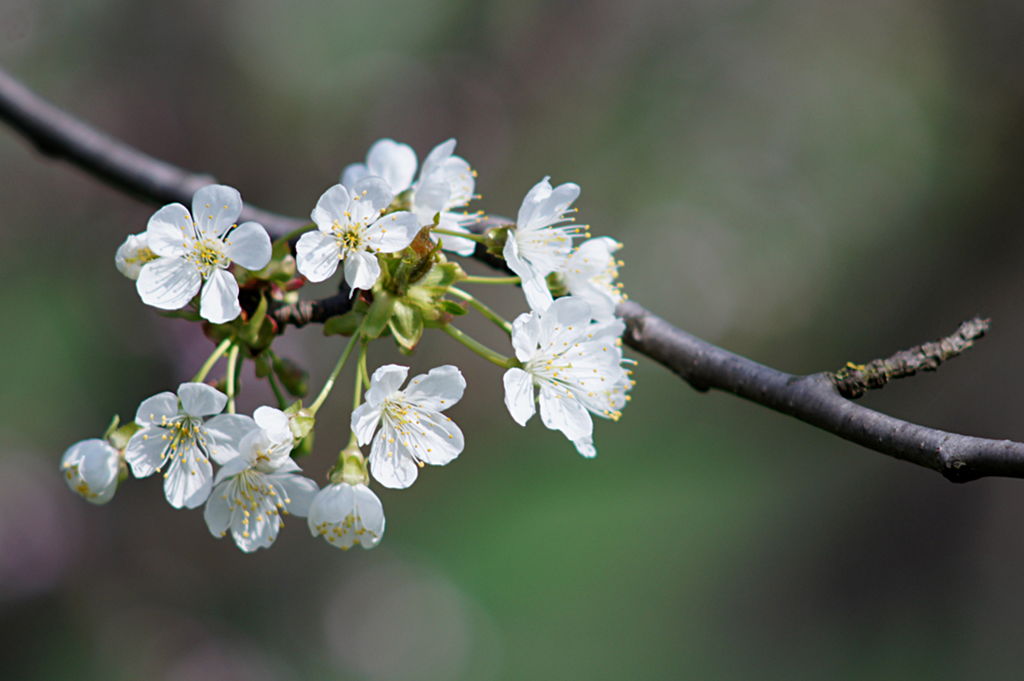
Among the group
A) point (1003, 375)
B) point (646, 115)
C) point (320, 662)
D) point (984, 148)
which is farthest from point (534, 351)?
point (646, 115)

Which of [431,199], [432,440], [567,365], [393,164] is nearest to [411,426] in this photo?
[432,440]

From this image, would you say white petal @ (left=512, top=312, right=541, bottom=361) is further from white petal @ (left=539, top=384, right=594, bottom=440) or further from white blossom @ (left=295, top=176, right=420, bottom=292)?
white blossom @ (left=295, top=176, right=420, bottom=292)

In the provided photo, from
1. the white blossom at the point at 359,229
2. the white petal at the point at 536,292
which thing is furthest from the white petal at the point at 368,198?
the white petal at the point at 536,292

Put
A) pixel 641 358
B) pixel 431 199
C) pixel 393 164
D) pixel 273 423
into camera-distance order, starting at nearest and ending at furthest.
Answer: pixel 273 423 < pixel 431 199 < pixel 393 164 < pixel 641 358

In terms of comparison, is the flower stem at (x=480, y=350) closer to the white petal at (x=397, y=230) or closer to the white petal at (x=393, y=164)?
the white petal at (x=397, y=230)

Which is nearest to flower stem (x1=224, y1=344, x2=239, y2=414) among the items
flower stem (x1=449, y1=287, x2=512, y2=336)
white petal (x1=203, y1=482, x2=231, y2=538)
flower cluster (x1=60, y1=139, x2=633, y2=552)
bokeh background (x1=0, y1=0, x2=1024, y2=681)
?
flower cluster (x1=60, y1=139, x2=633, y2=552)

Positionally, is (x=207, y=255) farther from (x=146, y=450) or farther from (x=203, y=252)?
(x=146, y=450)
